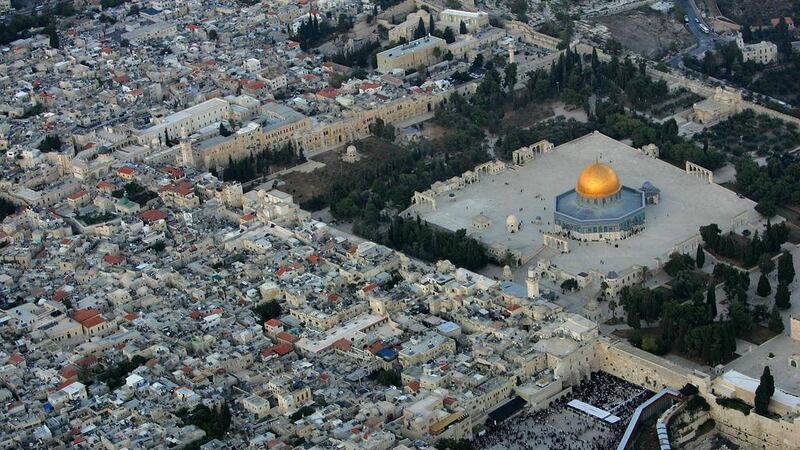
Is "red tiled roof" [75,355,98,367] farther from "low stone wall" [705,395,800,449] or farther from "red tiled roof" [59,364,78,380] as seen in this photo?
"low stone wall" [705,395,800,449]

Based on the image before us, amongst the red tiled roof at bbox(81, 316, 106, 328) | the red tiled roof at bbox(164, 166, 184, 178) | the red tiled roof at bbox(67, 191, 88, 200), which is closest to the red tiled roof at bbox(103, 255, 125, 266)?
the red tiled roof at bbox(81, 316, 106, 328)

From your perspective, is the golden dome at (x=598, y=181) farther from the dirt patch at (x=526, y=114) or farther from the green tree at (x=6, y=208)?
the green tree at (x=6, y=208)

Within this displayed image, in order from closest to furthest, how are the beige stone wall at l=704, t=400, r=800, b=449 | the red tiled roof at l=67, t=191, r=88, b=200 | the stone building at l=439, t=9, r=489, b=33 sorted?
1. the beige stone wall at l=704, t=400, r=800, b=449
2. the red tiled roof at l=67, t=191, r=88, b=200
3. the stone building at l=439, t=9, r=489, b=33

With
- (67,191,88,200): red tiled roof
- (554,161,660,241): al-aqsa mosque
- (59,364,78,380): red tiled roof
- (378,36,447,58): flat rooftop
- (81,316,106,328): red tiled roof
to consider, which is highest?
(59,364,78,380): red tiled roof

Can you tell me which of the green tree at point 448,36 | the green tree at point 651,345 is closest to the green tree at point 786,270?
the green tree at point 651,345

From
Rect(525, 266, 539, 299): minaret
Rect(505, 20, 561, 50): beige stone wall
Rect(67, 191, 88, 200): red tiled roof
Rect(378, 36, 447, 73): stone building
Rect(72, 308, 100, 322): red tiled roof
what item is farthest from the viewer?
Rect(505, 20, 561, 50): beige stone wall

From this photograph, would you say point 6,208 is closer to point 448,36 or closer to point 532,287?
point 532,287
